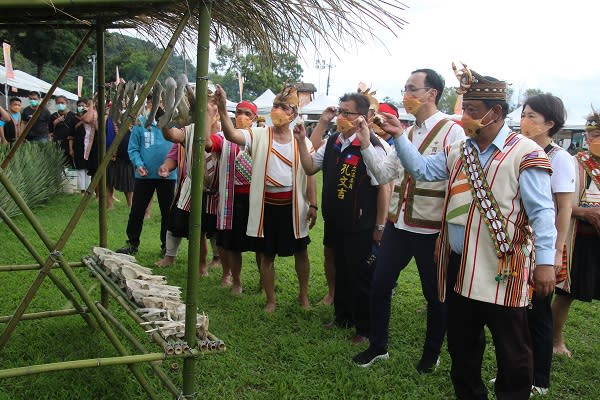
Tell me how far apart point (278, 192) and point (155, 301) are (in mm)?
1926

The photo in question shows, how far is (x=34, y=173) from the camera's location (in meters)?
8.15

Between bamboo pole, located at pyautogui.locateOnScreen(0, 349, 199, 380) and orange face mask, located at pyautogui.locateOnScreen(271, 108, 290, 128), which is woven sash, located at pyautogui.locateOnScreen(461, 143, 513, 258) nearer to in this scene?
bamboo pole, located at pyautogui.locateOnScreen(0, 349, 199, 380)

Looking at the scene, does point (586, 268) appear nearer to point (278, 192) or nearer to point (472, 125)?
point (472, 125)

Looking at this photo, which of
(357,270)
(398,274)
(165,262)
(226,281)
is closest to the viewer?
(398,274)

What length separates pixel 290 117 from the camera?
173 inches

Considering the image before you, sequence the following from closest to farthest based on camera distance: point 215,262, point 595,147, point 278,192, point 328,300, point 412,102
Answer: point 412,102 → point 595,147 → point 278,192 → point 328,300 → point 215,262

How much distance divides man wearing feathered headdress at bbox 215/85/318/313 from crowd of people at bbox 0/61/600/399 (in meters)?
0.01

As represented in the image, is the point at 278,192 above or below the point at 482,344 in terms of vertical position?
above

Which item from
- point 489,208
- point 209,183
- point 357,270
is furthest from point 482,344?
point 209,183

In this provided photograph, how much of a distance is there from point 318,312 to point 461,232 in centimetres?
225

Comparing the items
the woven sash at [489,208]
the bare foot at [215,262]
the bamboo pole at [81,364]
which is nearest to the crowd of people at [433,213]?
the woven sash at [489,208]

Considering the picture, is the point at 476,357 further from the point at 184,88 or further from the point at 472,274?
the point at 184,88

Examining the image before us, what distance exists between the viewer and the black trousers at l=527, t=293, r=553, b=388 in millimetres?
3402

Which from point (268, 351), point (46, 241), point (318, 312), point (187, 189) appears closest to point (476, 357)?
point (268, 351)
